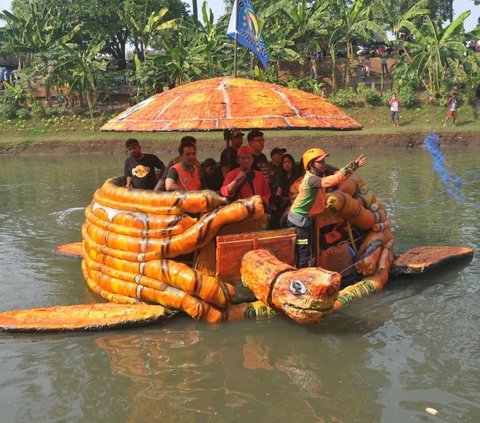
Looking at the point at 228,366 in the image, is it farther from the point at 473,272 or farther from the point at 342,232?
the point at 473,272

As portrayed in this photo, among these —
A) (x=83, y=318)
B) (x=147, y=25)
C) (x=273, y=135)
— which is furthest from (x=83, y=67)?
(x=83, y=318)

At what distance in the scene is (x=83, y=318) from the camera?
5.40 metres

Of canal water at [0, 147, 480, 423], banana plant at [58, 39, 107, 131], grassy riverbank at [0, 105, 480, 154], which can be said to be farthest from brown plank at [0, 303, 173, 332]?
banana plant at [58, 39, 107, 131]

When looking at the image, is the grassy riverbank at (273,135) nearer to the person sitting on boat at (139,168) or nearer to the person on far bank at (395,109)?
the person on far bank at (395,109)

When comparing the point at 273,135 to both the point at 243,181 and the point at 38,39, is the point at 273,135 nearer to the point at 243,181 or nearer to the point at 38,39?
the point at 38,39

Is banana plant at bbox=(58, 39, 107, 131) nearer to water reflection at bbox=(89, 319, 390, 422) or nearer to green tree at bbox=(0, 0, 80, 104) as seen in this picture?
green tree at bbox=(0, 0, 80, 104)

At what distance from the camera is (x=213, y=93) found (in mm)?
5660

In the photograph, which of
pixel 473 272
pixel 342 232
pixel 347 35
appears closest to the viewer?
pixel 342 232

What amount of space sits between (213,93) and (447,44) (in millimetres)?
20168

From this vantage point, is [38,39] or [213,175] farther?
[38,39]

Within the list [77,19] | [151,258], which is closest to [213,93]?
[151,258]

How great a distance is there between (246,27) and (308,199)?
2.25m

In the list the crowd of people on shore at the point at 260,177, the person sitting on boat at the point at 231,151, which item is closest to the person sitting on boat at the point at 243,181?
the crowd of people on shore at the point at 260,177

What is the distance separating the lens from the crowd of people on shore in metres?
5.60
